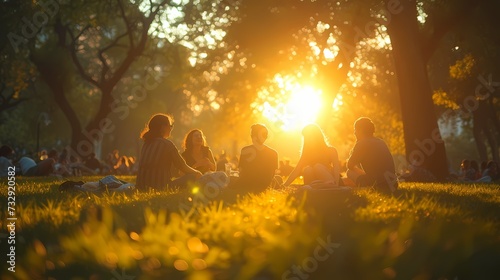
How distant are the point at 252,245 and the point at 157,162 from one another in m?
5.82

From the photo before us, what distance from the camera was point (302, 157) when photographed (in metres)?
11.9

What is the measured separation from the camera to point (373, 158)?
451 inches

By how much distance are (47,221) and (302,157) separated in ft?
22.2

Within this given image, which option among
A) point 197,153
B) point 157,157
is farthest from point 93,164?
point 157,157

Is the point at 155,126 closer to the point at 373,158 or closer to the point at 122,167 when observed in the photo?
the point at 373,158

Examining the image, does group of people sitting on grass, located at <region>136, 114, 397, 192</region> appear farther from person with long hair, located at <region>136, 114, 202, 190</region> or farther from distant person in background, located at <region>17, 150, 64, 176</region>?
distant person in background, located at <region>17, 150, 64, 176</region>

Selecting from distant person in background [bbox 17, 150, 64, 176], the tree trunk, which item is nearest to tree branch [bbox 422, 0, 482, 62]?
the tree trunk

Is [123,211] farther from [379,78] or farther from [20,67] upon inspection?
[379,78]

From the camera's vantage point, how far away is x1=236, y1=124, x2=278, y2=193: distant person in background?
1137 cm

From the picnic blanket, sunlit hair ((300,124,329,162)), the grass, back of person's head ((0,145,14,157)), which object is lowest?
the picnic blanket

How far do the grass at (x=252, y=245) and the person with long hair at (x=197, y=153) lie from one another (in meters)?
6.43

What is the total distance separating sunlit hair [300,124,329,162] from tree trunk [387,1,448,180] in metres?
7.12

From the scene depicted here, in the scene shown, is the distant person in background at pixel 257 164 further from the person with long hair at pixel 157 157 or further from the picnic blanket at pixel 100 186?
the picnic blanket at pixel 100 186

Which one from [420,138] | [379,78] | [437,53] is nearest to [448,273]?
[420,138]
